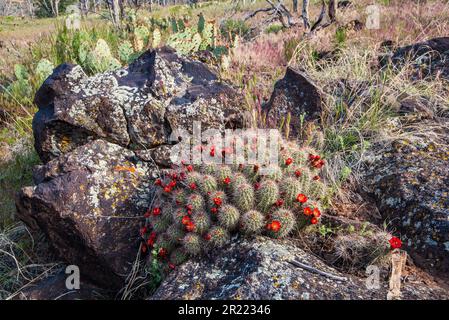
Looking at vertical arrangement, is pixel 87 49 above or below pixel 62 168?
above

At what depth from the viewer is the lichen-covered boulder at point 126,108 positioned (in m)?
3.83

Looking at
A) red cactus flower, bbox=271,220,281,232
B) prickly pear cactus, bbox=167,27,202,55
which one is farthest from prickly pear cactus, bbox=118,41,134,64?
red cactus flower, bbox=271,220,281,232

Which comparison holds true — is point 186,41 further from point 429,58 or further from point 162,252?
point 162,252

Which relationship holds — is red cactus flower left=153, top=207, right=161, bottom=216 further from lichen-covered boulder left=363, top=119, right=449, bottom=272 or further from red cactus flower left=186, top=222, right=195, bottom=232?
lichen-covered boulder left=363, top=119, right=449, bottom=272

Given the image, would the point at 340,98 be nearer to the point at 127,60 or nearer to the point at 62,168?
the point at 62,168

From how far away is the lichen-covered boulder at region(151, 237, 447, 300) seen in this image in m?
2.42

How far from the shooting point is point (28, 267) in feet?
11.8

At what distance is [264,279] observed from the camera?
97.6 inches

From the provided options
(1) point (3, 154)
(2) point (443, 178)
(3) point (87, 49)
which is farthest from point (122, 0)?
(2) point (443, 178)

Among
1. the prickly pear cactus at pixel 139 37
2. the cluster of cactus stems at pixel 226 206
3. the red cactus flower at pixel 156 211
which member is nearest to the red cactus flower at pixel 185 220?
the cluster of cactus stems at pixel 226 206

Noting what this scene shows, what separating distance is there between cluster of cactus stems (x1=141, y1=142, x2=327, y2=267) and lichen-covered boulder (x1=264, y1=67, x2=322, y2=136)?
117 cm
